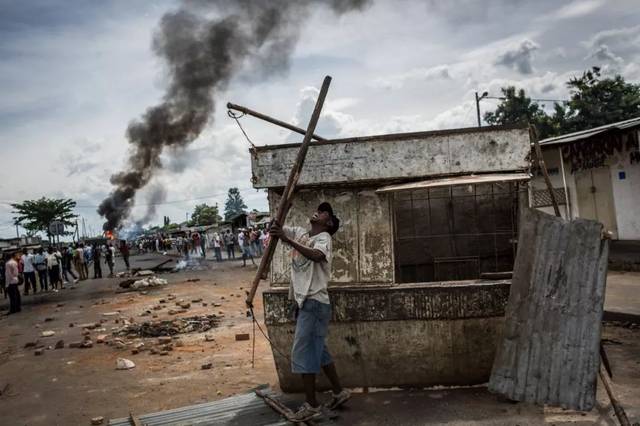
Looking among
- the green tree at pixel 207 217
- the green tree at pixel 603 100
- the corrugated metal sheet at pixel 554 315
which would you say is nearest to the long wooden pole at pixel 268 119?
the corrugated metal sheet at pixel 554 315

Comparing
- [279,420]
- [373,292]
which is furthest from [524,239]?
[279,420]

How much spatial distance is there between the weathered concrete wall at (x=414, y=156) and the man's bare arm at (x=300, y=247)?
891 millimetres

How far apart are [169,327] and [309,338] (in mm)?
5868

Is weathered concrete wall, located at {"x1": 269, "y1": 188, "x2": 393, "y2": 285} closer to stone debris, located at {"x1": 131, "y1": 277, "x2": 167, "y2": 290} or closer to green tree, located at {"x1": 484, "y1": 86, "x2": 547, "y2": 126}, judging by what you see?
stone debris, located at {"x1": 131, "y1": 277, "x2": 167, "y2": 290}

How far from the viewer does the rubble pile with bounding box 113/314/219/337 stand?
9000 mm

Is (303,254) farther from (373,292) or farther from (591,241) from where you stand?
(591,241)

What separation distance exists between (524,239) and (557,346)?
860 mm

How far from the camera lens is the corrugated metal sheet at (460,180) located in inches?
171

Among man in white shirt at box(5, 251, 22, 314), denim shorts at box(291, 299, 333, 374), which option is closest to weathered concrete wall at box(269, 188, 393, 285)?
denim shorts at box(291, 299, 333, 374)

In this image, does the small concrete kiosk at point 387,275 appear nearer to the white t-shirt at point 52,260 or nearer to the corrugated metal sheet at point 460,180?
the corrugated metal sheet at point 460,180

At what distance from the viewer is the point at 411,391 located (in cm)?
472

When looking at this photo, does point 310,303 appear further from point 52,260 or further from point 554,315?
point 52,260

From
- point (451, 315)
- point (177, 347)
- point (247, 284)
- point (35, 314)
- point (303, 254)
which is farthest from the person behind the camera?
point (247, 284)

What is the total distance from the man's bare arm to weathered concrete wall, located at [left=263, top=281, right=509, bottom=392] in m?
0.82
